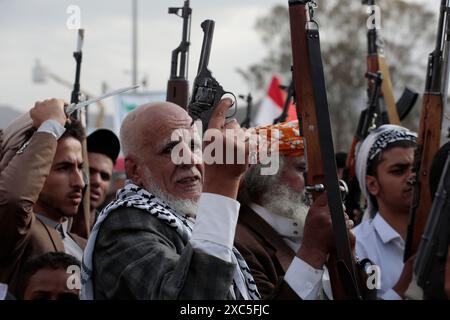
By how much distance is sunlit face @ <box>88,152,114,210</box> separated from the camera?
21.4 feet

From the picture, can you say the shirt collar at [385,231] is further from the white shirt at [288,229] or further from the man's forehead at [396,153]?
the white shirt at [288,229]

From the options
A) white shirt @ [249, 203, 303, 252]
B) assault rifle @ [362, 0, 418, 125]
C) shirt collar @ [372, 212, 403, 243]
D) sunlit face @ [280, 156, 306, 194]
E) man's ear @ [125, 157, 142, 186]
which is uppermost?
assault rifle @ [362, 0, 418, 125]

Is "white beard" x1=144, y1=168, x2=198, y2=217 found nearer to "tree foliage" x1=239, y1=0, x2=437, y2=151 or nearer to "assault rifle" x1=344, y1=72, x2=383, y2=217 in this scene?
"assault rifle" x1=344, y1=72, x2=383, y2=217

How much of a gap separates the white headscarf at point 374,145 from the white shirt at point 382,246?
1.00 feet

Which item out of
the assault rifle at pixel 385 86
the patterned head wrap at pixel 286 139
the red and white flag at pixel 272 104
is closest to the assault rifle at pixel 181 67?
the patterned head wrap at pixel 286 139

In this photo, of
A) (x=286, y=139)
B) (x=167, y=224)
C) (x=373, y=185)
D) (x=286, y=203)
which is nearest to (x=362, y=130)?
(x=373, y=185)

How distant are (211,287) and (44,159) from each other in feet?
5.11

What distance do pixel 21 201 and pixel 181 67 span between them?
1456mm

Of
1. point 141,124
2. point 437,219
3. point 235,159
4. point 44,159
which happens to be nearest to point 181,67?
point 44,159

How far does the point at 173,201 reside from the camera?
3.88 metres

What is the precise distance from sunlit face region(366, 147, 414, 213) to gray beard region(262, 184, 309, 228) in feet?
2.80

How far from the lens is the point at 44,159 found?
4.54 m

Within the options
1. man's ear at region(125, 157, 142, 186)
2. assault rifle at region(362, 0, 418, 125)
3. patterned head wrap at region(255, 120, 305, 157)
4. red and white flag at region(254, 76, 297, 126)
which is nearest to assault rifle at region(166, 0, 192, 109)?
patterned head wrap at region(255, 120, 305, 157)

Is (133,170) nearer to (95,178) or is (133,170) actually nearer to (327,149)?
(327,149)
